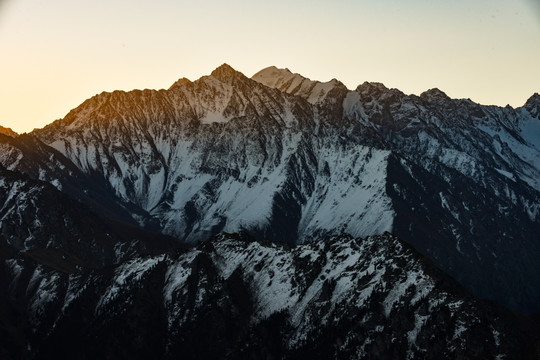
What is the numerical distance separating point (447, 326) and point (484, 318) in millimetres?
8216

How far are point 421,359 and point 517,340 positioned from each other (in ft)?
65.5

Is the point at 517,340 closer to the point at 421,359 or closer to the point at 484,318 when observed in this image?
the point at 484,318

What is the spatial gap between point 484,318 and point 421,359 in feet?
50.3

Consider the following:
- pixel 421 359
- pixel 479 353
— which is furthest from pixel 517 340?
pixel 421 359

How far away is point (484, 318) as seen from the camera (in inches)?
7648

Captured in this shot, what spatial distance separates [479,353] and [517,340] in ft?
26.0

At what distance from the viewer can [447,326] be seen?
19862 cm

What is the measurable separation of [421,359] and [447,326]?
28.1ft

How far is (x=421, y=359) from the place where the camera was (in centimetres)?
19788

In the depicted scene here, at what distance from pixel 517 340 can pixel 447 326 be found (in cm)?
1505

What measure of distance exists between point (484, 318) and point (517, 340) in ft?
26.2

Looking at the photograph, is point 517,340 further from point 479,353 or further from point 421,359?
point 421,359

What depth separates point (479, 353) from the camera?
620ft
